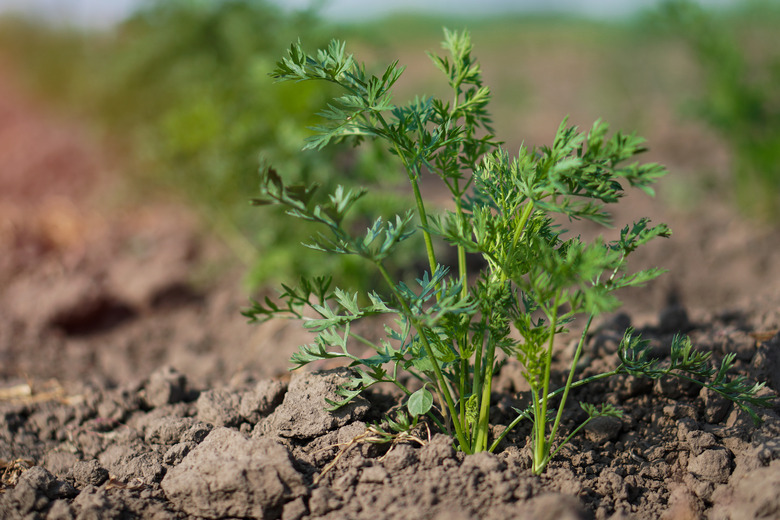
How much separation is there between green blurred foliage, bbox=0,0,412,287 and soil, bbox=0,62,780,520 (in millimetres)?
812

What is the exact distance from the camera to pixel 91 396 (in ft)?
9.34

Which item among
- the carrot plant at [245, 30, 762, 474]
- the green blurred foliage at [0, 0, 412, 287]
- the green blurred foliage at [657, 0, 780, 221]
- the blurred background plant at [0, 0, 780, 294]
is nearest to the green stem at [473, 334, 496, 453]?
the carrot plant at [245, 30, 762, 474]

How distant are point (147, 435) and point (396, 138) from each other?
1.46 m

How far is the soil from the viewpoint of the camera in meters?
1.93

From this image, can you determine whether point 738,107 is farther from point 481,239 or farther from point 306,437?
point 306,437

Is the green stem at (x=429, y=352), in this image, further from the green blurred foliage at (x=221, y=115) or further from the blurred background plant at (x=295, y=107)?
the green blurred foliage at (x=221, y=115)

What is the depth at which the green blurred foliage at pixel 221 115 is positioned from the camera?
3.87 m

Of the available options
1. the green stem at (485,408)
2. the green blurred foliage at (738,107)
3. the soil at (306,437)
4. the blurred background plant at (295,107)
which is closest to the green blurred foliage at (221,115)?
the blurred background plant at (295,107)

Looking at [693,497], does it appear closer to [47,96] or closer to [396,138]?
[396,138]

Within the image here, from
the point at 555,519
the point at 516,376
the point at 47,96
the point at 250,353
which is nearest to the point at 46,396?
the point at 250,353

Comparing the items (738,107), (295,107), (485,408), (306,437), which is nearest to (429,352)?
(485,408)

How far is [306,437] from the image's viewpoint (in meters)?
2.25

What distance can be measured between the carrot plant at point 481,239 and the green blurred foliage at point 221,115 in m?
1.64

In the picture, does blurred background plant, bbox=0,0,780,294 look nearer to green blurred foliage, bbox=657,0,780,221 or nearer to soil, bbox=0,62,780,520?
green blurred foliage, bbox=657,0,780,221
